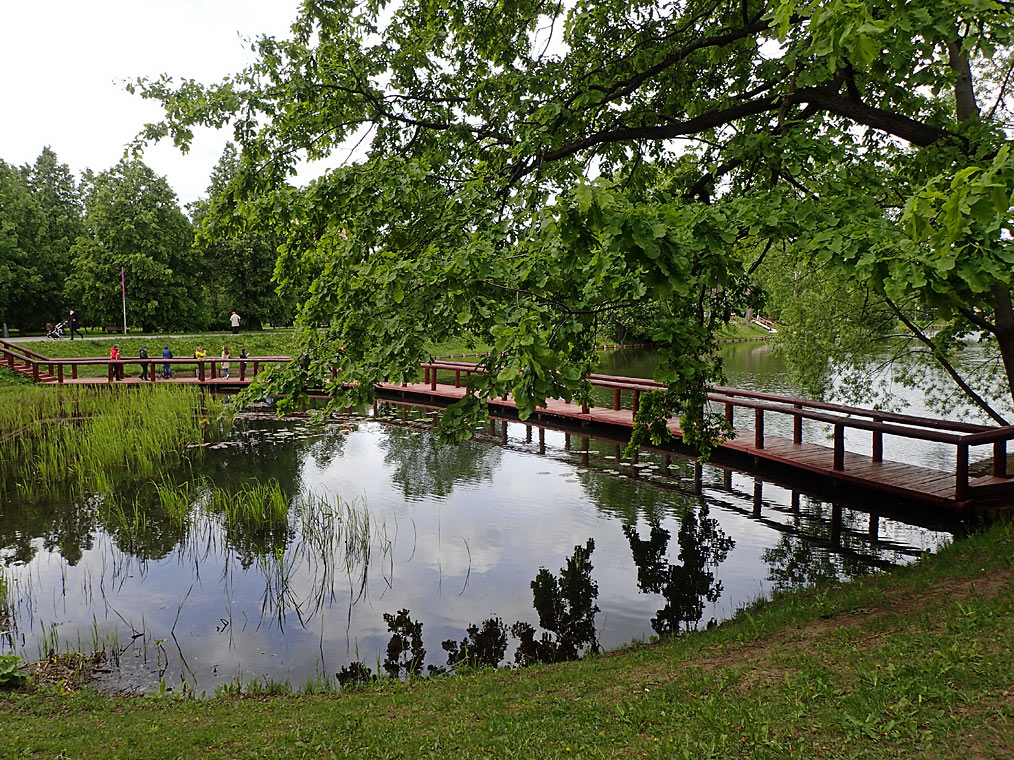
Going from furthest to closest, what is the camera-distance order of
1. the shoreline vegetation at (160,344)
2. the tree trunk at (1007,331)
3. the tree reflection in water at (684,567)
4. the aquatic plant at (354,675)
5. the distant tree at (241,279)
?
the distant tree at (241,279), the shoreline vegetation at (160,344), the tree trunk at (1007,331), the tree reflection in water at (684,567), the aquatic plant at (354,675)

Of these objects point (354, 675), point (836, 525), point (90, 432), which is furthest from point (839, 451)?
point (90, 432)

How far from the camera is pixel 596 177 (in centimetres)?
417

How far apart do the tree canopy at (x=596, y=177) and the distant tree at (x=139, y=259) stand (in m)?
33.1

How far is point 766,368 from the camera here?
36781mm

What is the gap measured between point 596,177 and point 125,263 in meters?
40.5

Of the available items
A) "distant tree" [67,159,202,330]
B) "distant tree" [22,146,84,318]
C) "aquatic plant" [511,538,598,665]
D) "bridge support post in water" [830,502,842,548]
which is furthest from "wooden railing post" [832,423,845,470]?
"distant tree" [22,146,84,318]

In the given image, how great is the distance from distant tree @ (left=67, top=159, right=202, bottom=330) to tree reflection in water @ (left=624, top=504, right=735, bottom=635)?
113 ft

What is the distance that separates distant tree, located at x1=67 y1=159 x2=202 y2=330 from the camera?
38438 mm

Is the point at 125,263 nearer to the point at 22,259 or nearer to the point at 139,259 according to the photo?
the point at 139,259

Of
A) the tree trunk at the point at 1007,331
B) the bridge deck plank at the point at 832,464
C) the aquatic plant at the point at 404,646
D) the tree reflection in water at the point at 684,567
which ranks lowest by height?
the aquatic plant at the point at 404,646

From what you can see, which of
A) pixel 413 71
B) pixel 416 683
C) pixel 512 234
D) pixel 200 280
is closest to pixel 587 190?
pixel 512 234

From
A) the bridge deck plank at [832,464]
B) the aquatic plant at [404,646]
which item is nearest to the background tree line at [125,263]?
the bridge deck plank at [832,464]

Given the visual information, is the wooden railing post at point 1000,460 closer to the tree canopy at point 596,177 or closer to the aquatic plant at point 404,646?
the tree canopy at point 596,177

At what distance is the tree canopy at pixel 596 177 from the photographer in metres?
4.19
